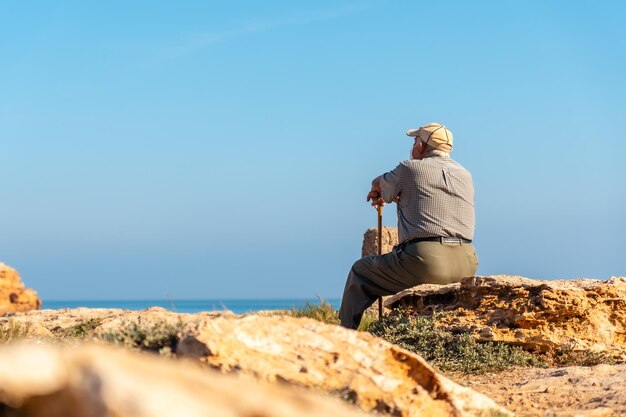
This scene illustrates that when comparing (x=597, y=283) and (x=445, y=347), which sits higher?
(x=597, y=283)

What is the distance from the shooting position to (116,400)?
Result: 2158mm

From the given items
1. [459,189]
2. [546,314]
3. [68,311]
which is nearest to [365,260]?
[459,189]

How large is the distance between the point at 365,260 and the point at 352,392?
16.4ft

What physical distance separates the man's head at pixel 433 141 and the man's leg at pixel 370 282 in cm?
122

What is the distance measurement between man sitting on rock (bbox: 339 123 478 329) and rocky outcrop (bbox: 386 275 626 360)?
0.35m

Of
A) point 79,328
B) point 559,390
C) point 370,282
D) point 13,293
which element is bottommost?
point 559,390

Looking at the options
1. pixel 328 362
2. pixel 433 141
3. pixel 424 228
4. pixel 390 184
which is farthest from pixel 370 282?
pixel 328 362

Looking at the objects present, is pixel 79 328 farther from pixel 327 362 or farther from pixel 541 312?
pixel 327 362

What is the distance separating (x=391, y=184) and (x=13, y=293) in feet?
52.8

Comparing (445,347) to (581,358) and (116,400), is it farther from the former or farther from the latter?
(116,400)

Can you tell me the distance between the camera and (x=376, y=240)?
14602 millimetres

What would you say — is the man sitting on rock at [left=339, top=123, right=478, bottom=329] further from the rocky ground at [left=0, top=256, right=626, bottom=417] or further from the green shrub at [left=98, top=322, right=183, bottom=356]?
the green shrub at [left=98, top=322, right=183, bottom=356]

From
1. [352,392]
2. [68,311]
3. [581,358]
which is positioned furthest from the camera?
[68,311]

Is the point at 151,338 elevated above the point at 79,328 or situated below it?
above
